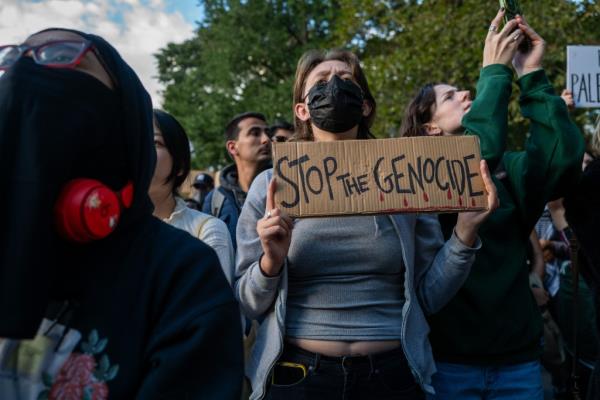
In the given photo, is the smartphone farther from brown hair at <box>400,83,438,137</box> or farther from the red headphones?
the red headphones

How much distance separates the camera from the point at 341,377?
7.04ft

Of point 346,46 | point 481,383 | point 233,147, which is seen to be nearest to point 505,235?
point 481,383

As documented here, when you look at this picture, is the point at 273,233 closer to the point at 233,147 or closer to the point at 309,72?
the point at 309,72

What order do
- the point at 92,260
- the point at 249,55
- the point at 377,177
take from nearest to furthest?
the point at 92,260
the point at 377,177
the point at 249,55

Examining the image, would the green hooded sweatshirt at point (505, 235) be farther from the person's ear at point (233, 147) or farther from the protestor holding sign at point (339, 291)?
the person's ear at point (233, 147)

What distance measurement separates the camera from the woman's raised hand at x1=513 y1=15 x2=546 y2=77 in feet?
9.20

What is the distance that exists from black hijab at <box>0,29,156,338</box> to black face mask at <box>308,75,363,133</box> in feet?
3.47

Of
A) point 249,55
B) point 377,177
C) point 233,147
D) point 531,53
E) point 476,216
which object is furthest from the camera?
point 249,55

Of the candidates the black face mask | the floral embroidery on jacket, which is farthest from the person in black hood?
the black face mask

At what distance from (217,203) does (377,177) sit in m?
2.76

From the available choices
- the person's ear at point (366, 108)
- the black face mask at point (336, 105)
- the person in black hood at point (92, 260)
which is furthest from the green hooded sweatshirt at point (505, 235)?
the person in black hood at point (92, 260)

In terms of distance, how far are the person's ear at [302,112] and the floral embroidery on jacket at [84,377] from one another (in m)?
1.46

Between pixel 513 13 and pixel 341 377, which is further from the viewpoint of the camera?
pixel 513 13

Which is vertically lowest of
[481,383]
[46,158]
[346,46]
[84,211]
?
[481,383]
